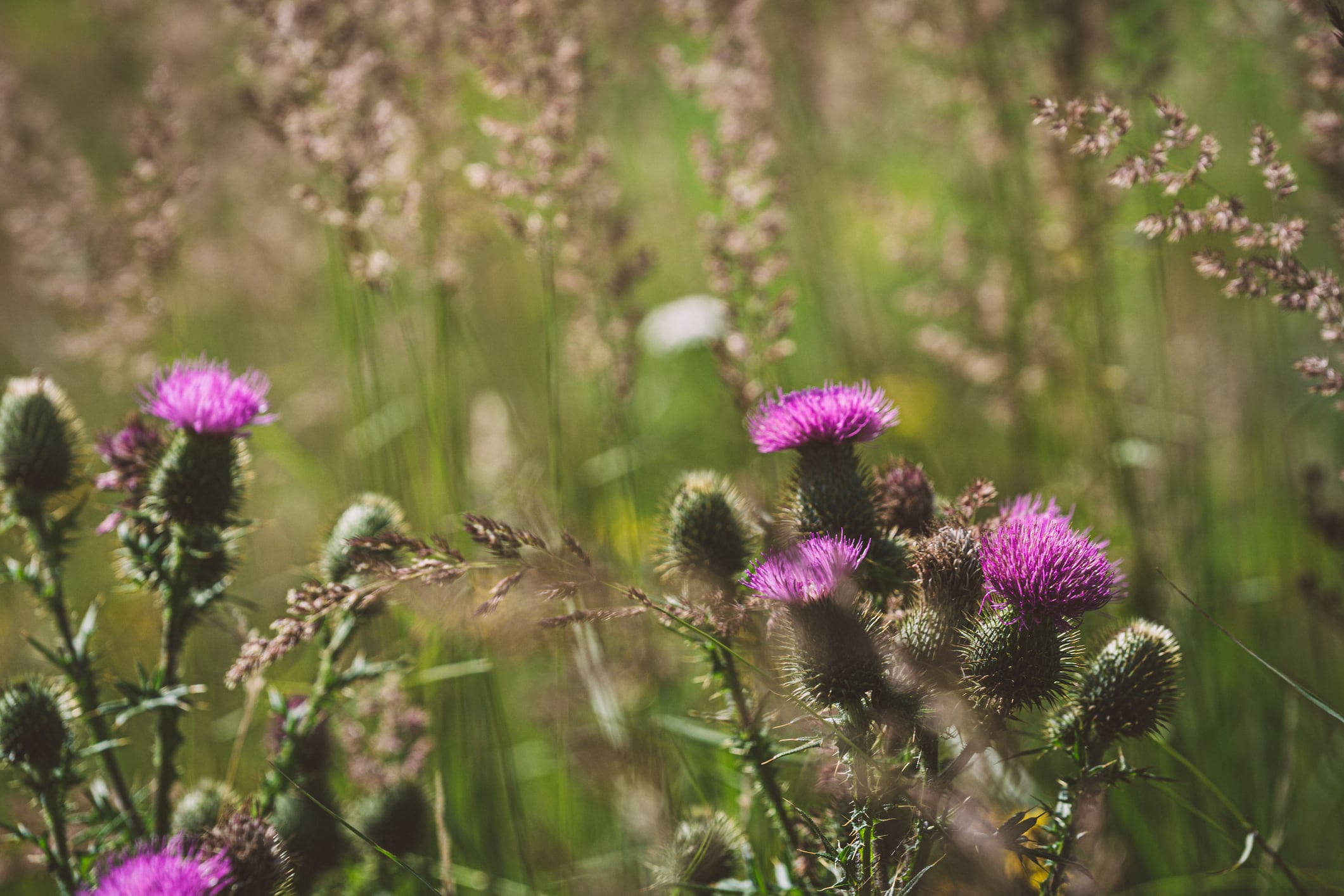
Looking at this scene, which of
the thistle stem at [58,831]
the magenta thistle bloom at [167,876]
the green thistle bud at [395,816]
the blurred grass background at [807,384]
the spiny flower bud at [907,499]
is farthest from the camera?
the blurred grass background at [807,384]

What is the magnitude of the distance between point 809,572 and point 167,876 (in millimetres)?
1023

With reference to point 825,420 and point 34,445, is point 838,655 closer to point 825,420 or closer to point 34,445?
point 825,420

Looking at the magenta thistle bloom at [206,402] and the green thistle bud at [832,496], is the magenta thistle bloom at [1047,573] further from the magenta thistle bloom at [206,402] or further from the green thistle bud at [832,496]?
the magenta thistle bloom at [206,402]

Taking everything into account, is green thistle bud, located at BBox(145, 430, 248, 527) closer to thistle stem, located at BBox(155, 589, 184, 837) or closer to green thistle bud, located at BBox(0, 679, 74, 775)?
thistle stem, located at BBox(155, 589, 184, 837)

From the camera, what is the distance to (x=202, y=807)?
1855mm

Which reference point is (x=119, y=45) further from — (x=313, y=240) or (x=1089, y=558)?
(x=1089, y=558)

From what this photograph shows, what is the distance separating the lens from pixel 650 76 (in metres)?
4.73

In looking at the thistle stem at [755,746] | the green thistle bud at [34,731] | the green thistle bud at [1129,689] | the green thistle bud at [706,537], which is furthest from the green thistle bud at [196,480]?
the green thistle bud at [1129,689]

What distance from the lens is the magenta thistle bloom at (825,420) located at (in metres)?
1.77

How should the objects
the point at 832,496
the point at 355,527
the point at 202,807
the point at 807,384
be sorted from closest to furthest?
1. the point at 832,496
2. the point at 202,807
3. the point at 355,527
4. the point at 807,384

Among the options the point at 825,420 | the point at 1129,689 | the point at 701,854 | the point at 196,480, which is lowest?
the point at 701,854

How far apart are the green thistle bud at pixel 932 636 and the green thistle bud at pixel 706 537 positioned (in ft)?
1.60

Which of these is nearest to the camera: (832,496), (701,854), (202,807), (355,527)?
(701,854)

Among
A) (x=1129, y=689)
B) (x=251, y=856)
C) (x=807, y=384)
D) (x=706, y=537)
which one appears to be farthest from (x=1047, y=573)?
(x=807, y=384)
